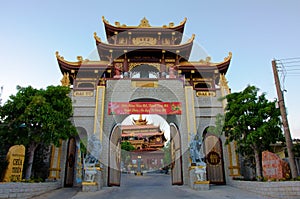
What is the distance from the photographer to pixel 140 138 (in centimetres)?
4497

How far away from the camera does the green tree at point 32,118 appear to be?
10.1m

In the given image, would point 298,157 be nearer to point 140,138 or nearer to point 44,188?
point 44,188

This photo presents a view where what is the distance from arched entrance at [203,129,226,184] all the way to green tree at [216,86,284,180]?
2.15m

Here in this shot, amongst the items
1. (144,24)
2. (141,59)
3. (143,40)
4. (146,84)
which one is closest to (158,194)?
(146,84)

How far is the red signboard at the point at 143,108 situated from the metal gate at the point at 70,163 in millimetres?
3129

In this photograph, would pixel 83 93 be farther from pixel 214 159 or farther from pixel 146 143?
pixel 146 143

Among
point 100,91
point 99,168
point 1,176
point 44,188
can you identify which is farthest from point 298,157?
point 1,176

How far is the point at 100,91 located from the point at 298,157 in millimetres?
11096

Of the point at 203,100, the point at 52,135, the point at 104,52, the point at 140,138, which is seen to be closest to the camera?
the point at 52,135

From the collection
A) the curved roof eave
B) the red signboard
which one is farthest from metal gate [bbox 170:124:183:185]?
the curved roof eave

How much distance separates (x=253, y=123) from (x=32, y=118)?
9.95m

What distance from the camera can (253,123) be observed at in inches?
419

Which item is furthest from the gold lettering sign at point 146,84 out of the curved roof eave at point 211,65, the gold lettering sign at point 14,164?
the gold lettering sign at point 14,164

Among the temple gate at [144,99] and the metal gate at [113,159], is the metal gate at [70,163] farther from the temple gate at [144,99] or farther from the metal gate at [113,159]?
the metal gate at [113,159]
